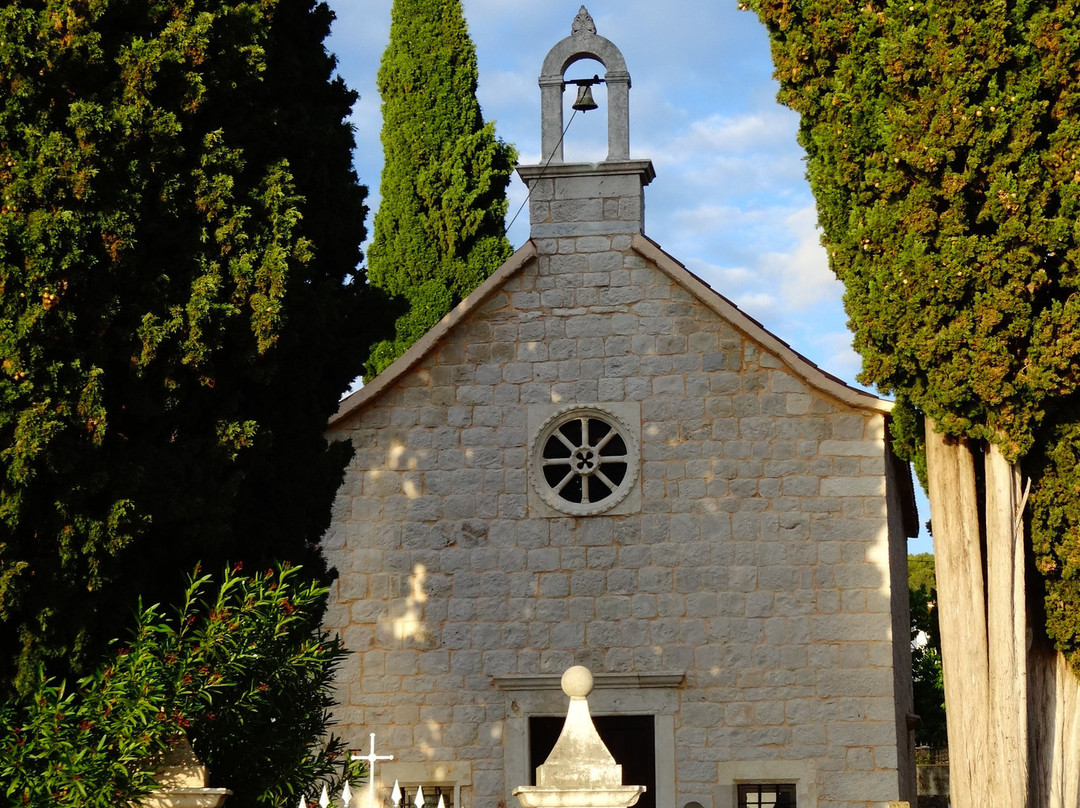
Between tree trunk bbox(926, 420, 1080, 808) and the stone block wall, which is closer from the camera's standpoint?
tree trunk bbox(926, 420, 1080, 808)

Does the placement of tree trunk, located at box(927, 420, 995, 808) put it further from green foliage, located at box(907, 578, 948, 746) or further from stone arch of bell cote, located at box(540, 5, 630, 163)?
green foliage, located at box(907, 578, 948, 746)

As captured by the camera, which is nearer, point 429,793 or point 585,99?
point 429,793

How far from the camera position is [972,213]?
11219mm

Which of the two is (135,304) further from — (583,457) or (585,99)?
(585,99)

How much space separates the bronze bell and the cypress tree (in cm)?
251

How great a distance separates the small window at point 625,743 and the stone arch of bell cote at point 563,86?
18.1 feet

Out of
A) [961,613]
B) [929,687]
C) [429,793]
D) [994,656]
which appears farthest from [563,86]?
[929,687]

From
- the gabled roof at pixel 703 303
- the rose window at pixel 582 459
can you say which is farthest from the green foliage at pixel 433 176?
the rose window at pixel 582 459

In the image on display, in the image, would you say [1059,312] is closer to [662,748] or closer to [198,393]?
[662,748]

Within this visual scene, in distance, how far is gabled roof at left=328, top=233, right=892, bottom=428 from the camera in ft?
44.0

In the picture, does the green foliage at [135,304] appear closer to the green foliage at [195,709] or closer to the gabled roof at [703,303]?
the green foliage at [195,709]

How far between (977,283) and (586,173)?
4628 mm

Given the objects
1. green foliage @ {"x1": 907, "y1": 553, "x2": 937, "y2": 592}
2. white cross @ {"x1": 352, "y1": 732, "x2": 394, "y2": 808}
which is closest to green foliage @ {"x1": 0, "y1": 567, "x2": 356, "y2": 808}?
white cross @ {"x1": 352, "y1": 732, "x2": 394, "y2": 808}

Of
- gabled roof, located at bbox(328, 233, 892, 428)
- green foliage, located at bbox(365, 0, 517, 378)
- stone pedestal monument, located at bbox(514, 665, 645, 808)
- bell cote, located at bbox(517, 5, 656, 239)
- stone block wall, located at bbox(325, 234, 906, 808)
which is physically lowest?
stone pedestal monument, located at bbox(514, 665, 645, 808)
